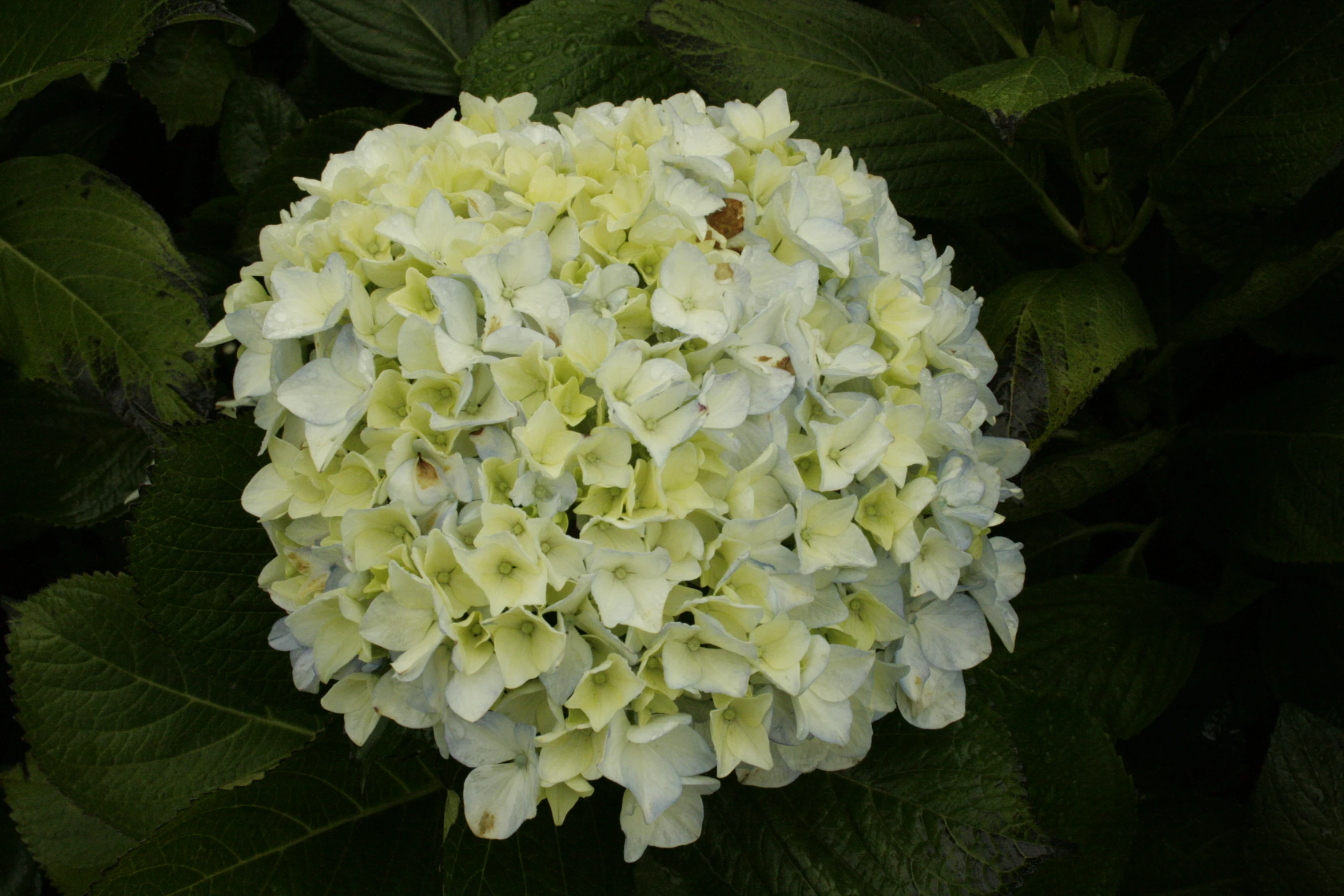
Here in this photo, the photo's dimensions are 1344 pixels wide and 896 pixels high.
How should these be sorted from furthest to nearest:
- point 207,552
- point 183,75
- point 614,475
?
point 183,75, point 207,552, point 614,475

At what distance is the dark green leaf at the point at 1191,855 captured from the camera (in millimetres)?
→ 1335

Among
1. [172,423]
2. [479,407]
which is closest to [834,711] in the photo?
[479,407]

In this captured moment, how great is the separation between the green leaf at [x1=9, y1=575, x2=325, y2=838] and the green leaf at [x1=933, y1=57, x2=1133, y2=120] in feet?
3.18

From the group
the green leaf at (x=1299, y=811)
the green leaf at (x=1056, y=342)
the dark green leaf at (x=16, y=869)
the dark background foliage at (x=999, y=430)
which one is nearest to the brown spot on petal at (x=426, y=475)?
the dark background foliage at (x=999, y=430)

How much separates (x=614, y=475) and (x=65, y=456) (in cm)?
105

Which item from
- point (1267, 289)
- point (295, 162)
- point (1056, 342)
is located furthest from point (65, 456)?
point (1267, 289)

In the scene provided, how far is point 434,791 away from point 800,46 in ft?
3.16

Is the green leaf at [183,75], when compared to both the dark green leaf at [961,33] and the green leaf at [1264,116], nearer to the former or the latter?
the dark green leaf at [961,33]

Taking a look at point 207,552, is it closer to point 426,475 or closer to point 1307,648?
point 426,475

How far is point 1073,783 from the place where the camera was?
1.11 metres

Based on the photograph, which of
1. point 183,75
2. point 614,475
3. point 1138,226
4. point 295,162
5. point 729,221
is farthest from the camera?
point 183,75

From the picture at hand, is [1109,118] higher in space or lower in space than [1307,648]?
higher

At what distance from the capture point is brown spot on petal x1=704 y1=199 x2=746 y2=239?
0.88 metres

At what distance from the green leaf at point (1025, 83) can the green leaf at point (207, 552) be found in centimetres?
75
